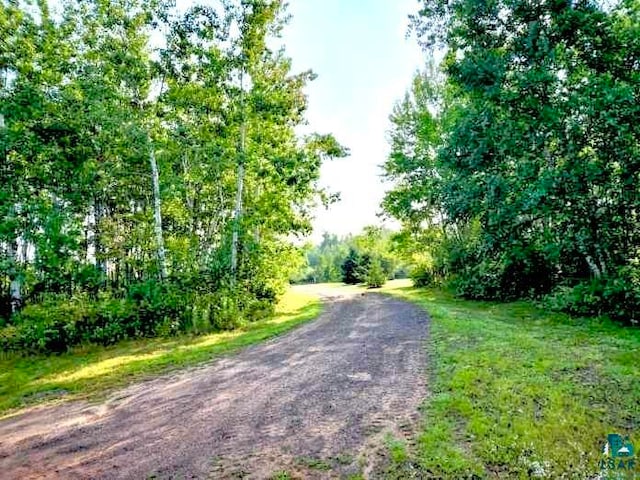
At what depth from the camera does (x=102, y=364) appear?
8352mm

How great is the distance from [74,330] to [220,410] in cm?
685

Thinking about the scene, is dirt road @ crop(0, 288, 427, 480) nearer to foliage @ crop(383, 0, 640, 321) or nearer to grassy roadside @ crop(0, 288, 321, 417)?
grassy roadside @ crop(0, 288, 321, 417)

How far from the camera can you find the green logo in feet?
11.0

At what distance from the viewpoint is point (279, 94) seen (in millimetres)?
13703

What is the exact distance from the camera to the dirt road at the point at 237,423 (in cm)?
373

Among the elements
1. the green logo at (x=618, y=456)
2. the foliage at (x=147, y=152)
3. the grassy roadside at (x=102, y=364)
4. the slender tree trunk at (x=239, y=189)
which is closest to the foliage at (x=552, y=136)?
the foliage at (x=147, y=152)

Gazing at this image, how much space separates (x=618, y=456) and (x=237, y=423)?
3833 mm

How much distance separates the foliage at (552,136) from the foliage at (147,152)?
542 cm

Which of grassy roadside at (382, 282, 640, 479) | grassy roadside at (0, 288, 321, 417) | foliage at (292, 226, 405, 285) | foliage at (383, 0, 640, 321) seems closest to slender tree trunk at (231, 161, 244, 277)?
grassy roadside at (0, 288, 321, 417)

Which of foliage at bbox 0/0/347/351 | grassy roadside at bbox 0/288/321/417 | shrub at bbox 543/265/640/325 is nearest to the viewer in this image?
grassy roadside at bbox 0/288/321/417

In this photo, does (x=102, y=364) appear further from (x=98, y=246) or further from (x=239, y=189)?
(x=239, y=189)

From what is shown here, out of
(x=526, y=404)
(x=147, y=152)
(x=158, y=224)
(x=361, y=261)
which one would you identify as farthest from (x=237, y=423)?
(x=361, y=261)

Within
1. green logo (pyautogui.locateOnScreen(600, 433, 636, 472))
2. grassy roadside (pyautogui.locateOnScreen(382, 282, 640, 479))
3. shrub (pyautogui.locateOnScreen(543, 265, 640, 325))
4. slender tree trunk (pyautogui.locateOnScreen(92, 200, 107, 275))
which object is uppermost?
slender tree trunk (pyautogui.locateOnScreen(92, 200, 107, 275))

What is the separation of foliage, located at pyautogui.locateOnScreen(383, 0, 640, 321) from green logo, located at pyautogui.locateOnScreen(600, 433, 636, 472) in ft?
21.4
